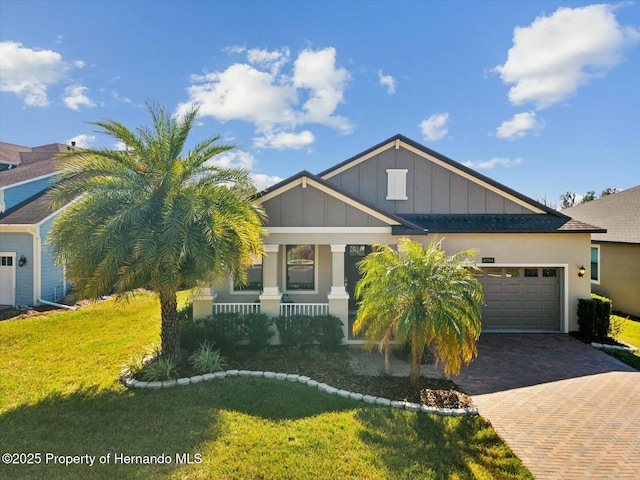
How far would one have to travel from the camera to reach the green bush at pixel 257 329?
9352 mm

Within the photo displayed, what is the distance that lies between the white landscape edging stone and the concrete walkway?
30.6 inches

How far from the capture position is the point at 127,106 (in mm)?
13914

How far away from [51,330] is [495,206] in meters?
17.7

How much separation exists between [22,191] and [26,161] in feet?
24.5

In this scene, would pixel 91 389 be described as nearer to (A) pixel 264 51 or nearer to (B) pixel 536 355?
(B) pixel 536 355

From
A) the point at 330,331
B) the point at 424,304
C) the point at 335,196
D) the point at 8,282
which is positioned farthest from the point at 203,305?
the point at 8,282

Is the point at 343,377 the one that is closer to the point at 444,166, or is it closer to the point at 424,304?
the point at 424,304

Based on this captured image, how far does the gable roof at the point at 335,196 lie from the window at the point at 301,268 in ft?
10.1

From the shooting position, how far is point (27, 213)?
15570mm

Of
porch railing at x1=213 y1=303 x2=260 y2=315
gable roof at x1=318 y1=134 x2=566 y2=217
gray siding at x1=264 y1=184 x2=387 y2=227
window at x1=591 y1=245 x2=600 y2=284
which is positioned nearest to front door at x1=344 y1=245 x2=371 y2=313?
gable roof at x1=318 y1=134 x2=566 y2=217

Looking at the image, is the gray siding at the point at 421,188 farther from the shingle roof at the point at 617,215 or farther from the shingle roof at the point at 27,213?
the shingle roof at the point at 27,213

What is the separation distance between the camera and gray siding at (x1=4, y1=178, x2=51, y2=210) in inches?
642

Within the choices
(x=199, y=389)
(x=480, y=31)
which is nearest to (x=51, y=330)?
(x=199, y=389)

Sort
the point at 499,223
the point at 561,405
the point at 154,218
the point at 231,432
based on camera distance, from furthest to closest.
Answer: the point at 499,223 < the point at 154,218 < the point at 561,405 < the point at 231,432
